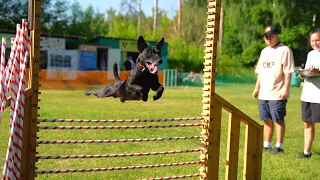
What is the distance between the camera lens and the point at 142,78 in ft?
11.1

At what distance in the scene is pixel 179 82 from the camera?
30.8 meters

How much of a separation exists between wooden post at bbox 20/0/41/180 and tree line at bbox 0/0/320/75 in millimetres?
29688

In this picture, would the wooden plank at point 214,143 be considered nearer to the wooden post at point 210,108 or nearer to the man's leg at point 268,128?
the wooden post at point 210,108

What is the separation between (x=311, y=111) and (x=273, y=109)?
574mm

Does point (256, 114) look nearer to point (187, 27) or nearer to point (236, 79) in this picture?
point (236, 79)

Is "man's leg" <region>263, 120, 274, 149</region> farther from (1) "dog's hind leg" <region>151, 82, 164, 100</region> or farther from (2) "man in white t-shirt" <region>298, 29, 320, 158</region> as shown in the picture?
(1) "dog's hind leg" <region>151, 82, 164, 100</region>

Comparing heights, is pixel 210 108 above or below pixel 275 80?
below

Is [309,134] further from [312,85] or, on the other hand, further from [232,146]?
[232,146]

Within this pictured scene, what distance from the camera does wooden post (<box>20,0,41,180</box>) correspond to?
354 cm

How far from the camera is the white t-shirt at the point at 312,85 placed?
242 inches

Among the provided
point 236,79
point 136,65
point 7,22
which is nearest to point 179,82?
point 236,79

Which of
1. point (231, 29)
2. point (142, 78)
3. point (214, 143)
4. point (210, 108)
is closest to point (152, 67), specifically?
point (142, 78)

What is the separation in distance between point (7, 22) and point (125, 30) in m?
11.7

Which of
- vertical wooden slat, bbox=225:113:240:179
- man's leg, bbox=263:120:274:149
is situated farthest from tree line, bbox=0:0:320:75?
vertical wooden slat, bbox=225:113:240:179
